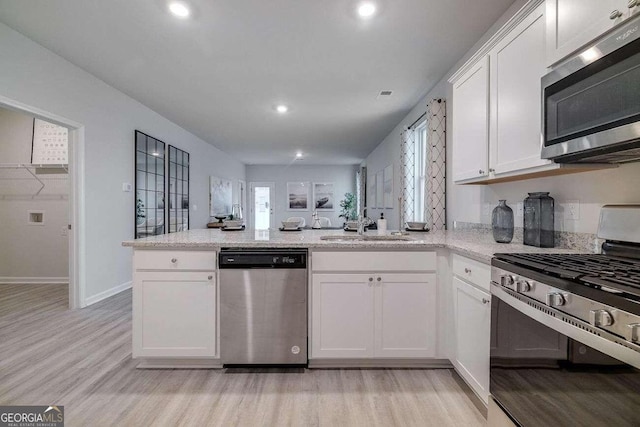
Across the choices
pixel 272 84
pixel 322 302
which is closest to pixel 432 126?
pixel 272 84

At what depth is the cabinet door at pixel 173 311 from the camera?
214 centimetres

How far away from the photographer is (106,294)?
397cm

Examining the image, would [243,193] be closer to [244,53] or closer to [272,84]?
[272,84]

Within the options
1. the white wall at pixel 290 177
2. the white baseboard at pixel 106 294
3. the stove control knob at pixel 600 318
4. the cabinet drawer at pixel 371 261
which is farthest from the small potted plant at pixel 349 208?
the stove control knob at pixel 600 318

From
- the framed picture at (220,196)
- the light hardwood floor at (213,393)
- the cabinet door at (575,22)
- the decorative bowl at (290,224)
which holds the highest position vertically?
the cabinet door at (575,22)

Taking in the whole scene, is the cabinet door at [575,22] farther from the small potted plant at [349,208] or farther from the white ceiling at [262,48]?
the small potted plant at [349,208]

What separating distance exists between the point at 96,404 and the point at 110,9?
106 inches

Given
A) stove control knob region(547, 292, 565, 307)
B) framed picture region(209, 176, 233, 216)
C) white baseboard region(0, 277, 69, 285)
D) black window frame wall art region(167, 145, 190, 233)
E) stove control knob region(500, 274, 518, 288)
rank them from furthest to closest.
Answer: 1. framed picture region(209, 176, 233, 216)
2. black window frame wall art region(167, 145, 190, 233)
3. white baseboard region(0, 277, 69, 285)
4. stove control knob region(500, 274, 518, 288)
5. stove control knob region(547, 292, 565, 307)

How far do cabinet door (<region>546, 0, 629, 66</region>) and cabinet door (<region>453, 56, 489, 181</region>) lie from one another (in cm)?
56

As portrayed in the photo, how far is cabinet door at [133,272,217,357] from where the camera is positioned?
2.14 m

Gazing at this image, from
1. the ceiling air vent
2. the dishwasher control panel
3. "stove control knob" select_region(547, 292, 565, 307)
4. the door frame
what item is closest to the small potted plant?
the ceiling air vent

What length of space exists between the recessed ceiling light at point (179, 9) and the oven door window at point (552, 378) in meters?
2.78

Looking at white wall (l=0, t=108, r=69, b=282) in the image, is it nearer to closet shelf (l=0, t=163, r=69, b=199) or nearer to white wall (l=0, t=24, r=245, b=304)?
closet shelf (l=0, t=163, r=69, b=199)

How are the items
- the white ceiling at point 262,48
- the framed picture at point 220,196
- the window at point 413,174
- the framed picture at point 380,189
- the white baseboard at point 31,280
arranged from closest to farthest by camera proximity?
the white ceiling at point 262,48 < the white baseboard at point 31,280 < the window at point 413,174 < the framed picture at point 380,189 < the framed picture at point 220,196
